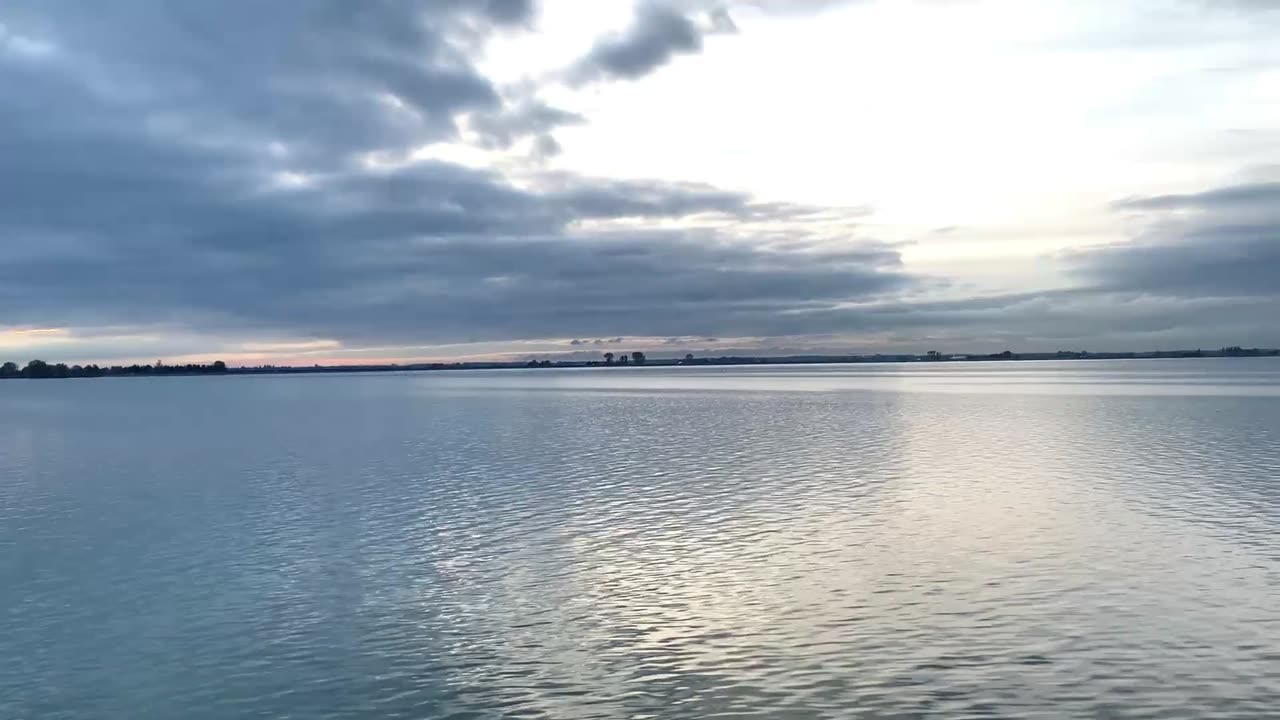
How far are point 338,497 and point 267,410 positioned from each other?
75106mm

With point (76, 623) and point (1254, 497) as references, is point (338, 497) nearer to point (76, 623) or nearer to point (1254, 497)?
point (76, 623)

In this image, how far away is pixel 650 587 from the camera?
829 inches

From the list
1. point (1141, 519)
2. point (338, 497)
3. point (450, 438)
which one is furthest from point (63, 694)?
point (450, 438)

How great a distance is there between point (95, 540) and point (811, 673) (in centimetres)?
2243

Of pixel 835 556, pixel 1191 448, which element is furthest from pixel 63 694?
pixel 1191 448

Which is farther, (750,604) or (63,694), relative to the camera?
(750,604)

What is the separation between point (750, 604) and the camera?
64.1 feet

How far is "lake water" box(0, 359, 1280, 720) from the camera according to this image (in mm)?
15008

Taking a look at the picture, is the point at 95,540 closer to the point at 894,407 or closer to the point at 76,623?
the point at 76,623

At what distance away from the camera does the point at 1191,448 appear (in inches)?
1861

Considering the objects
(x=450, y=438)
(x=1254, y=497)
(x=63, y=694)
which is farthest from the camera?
(x=450, y=438)

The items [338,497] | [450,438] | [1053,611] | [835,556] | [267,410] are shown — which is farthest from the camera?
[267,410]

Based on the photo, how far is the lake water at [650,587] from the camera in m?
15.0

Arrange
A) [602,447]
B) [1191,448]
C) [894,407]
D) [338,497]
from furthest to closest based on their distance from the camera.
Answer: [894,407], [602,447], [1191,448], [338,497]
